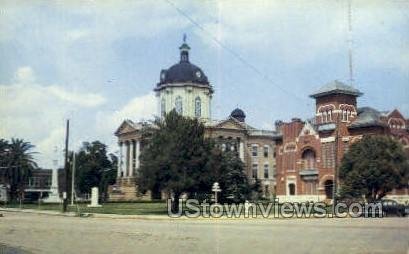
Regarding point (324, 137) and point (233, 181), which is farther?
point (324, 137)

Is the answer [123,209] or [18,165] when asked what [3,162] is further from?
[123,209]

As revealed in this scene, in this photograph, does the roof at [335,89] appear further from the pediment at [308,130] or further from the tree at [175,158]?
the tree at [175,158]

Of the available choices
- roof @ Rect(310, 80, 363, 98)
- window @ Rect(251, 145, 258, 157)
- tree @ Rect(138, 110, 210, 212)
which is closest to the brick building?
roof @ Rect(310, 80, 363, 98)

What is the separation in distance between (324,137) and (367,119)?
676 cm

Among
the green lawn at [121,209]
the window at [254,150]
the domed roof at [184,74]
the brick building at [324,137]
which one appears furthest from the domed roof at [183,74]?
the green lawn at [121,209]

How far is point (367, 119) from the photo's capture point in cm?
6969

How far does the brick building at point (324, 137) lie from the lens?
229 feet

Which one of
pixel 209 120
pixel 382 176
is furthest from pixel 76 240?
pixel 209 120

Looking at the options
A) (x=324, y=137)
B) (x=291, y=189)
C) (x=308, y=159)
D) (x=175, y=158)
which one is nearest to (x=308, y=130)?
(x=324, y=137)

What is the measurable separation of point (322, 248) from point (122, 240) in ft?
23.3

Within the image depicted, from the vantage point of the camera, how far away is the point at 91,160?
81438 mm

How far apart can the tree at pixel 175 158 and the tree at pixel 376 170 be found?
1690 centimetres

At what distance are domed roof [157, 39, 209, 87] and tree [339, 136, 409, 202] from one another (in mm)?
47368

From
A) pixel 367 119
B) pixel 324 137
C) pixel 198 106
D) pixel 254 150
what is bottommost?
pixel 324 137
